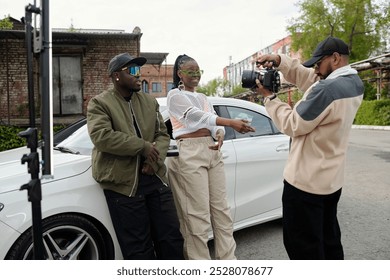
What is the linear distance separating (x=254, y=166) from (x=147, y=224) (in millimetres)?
1481

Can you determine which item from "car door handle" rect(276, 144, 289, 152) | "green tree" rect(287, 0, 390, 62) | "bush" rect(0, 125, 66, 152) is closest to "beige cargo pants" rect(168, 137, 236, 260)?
"car door handle" rect(276, 144, 289, 152)

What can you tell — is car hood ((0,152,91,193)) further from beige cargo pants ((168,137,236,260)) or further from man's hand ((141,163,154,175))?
beige cargo pants ((168,137,236,260))

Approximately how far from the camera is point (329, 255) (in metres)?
2.69

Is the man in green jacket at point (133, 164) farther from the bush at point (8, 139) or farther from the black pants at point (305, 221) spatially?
the bush at point (8, 139)

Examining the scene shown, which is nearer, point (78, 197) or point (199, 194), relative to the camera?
point (78, 197)

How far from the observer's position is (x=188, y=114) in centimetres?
285

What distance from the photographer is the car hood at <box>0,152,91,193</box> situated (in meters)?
2.45

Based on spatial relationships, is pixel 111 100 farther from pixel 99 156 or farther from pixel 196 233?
pixel 196 233

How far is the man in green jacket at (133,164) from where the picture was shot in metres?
2.44

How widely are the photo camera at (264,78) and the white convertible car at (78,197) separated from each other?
0.90 meters

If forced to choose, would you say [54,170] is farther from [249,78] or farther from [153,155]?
[249,78]

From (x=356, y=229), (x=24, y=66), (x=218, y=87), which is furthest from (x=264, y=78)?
(x=218, y=87)

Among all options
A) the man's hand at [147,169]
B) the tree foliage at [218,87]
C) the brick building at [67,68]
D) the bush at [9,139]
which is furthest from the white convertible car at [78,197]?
the tree foliage at [218,87]
